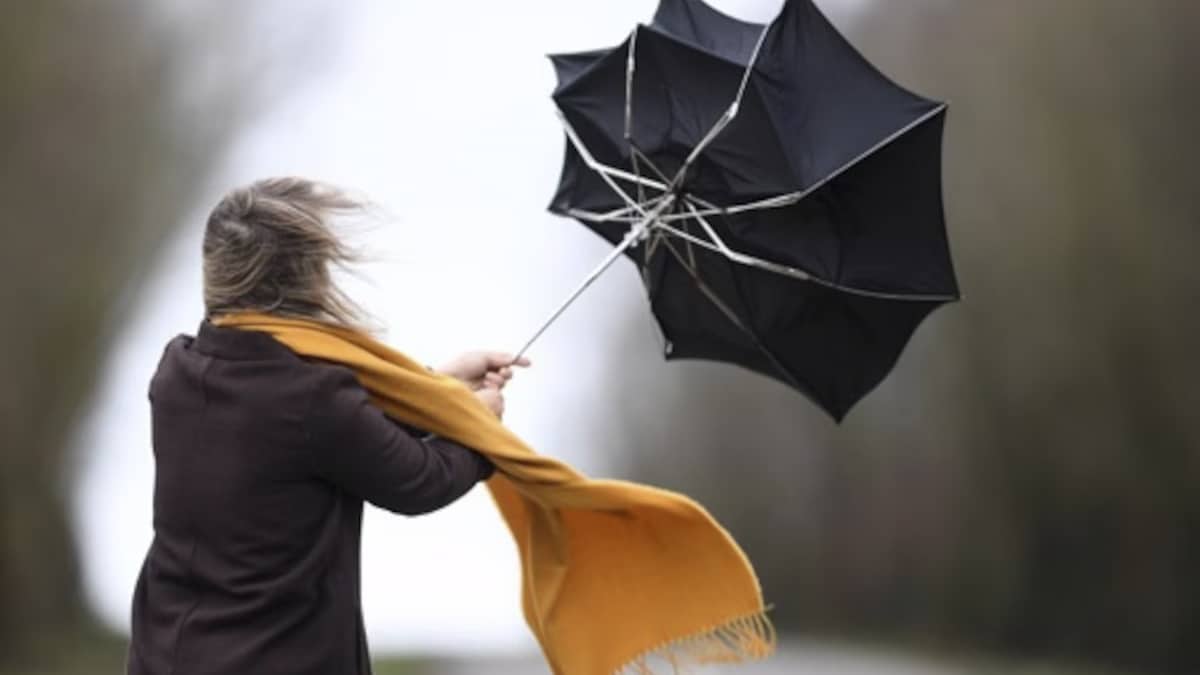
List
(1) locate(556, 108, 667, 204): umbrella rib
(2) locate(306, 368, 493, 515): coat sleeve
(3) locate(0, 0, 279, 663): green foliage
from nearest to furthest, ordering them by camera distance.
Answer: (2) locate(306, 368, 493, 515): coat sleeve < (1) locate(556, 108, 667, 204): umbrella rib < (3) locate(0, 0, 279, 663): green foliage

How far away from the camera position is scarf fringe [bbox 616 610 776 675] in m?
2.77

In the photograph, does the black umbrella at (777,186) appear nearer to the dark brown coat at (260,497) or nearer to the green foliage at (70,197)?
the dark brown coat at (260,497)

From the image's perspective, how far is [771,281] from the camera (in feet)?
10.2

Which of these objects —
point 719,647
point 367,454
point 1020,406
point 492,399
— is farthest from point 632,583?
point 1020,406

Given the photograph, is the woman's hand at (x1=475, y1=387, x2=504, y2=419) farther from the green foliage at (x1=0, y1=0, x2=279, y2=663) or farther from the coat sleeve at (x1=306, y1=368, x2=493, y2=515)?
the green foliage at (x1=0, y1=0, x2=279, y2=663)

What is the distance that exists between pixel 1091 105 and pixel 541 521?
5.12 m

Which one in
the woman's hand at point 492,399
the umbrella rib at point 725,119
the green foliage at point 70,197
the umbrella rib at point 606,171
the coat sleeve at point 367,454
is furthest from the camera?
the green foliage at point 70,197

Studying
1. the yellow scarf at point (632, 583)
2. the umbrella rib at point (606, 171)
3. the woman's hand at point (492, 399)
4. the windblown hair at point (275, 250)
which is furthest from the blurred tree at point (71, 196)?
the windblown hair at point (275, 250)

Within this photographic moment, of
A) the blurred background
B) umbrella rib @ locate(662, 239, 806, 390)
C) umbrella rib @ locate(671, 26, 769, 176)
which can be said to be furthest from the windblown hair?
the blurred background

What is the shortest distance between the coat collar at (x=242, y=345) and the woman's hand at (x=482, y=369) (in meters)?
0.50

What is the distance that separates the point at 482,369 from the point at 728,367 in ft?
20.8

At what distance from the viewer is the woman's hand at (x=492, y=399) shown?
8.61 ft

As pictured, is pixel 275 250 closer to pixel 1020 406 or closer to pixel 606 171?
pixel 606 171

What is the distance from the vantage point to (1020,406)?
25.6ft
